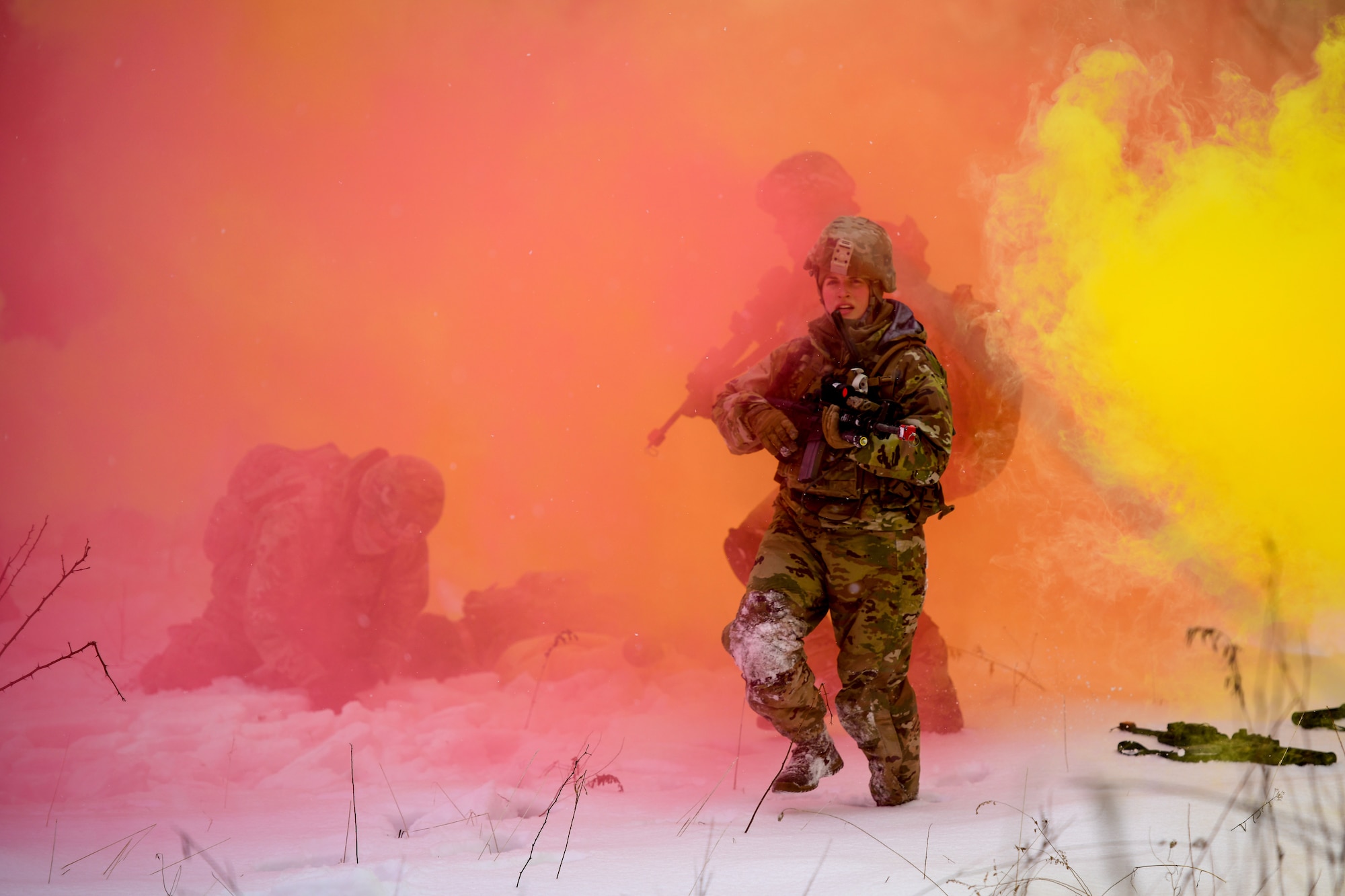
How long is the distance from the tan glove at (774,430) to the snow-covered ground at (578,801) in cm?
101

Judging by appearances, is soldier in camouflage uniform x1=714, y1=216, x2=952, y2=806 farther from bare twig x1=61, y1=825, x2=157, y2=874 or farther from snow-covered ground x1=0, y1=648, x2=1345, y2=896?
bare twig x1=61, y1=825, x2=157, y2=874

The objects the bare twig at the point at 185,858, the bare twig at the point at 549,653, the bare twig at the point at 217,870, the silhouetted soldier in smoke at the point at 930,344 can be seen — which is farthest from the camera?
the bare twig at the point at 549,653

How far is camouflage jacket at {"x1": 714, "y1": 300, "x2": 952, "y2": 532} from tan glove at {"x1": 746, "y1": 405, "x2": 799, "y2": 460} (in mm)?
29

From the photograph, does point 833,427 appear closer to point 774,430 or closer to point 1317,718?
point 774,430

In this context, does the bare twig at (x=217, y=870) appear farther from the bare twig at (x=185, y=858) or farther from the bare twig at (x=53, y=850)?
the bare twig at (x=53, y=850)

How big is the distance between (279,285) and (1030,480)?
Result: 4.17 metres

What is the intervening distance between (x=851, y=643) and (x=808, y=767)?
0.39m

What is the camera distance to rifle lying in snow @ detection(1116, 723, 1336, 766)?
2756mm

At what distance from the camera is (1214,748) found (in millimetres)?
3109

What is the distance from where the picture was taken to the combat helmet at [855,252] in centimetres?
269

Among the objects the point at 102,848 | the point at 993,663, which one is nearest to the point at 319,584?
the point at 102,848

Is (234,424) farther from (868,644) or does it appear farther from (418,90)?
(868,644)

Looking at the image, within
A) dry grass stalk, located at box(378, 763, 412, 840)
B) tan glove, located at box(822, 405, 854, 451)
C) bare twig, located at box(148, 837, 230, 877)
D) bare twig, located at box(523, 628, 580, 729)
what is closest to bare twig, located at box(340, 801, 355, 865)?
dry grass stalk, located at box(378, 763, 412, 840)

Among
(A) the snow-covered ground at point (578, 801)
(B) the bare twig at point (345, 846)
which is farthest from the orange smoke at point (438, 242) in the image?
(B) the bare twig at point (345, 846)
